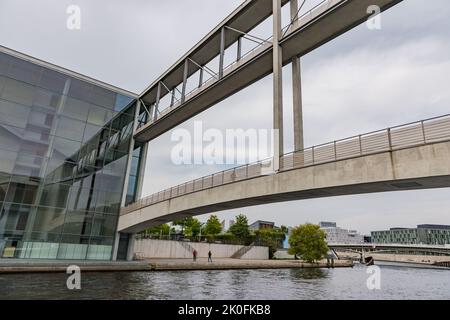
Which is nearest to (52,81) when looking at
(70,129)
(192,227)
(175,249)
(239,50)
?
(70,129)

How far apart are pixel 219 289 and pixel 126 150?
19165 mm

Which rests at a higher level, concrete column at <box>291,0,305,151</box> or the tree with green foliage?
concrete column at <box>291,0,305,151</box>

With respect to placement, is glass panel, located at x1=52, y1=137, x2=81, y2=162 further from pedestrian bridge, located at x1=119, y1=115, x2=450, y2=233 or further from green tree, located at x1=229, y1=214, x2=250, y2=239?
green tree, located at x1=229, y1=214, x2=250, y2=239

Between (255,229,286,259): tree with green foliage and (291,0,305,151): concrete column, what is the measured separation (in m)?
46.1

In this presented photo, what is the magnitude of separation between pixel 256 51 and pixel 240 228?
48.3 m

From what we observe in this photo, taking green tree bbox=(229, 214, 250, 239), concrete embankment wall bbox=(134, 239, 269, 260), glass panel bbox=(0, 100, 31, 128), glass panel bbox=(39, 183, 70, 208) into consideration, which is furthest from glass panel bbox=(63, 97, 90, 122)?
green tree bbox=(229, 214, 250, 239)

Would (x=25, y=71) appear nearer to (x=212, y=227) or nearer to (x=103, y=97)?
(x=103, y=97)

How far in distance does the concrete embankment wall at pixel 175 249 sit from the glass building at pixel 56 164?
39.5 feet

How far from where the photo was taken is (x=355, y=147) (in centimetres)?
1255

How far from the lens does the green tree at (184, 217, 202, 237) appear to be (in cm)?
5856

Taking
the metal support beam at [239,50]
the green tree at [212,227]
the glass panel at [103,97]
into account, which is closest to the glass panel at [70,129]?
the glass panel at [103,97]

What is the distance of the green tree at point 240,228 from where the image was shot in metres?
61.8
